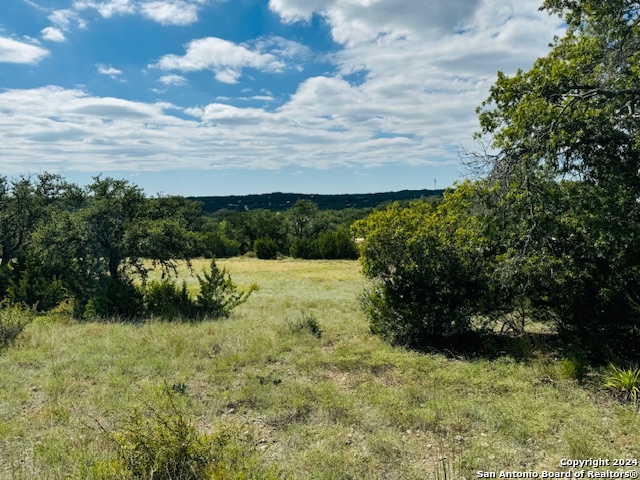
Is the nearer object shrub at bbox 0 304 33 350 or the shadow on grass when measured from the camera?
the shadow on grass

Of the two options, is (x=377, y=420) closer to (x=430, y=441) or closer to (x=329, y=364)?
(x=430, y=441)

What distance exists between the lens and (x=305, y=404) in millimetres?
7137

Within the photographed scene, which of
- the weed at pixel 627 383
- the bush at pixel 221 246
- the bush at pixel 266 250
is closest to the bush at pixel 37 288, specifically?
the weed at pixel 627 383

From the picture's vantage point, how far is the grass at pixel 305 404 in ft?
17.2

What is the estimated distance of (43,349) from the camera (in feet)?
34.7

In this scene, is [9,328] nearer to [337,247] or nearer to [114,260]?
[114,260]

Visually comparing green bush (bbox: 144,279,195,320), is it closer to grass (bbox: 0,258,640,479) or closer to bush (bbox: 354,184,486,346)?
grass (bbox: 0,258,640,479)

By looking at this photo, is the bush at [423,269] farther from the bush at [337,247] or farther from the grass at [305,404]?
the bush at [337,247]

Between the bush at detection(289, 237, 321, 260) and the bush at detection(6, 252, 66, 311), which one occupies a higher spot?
the bush at detection(6, 252, 66, 311)

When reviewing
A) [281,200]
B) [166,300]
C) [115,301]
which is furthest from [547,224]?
[281,200]

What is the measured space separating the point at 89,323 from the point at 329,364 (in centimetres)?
919

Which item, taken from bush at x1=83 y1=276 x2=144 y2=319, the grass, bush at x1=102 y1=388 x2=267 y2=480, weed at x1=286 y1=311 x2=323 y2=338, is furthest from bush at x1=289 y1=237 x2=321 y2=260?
bush at x1=102 y1=388 x2=267 y2=480

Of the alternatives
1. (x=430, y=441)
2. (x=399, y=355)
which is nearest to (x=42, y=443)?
(x=430, y=441)

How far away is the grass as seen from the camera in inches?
207
